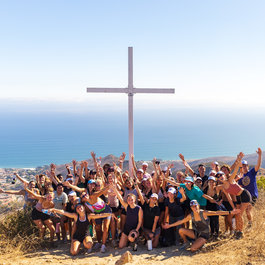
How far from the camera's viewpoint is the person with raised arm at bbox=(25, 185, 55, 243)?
6945 millimetres

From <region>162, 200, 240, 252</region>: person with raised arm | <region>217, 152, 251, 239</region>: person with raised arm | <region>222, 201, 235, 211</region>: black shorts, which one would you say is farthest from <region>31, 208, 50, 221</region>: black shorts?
<region>222, 201, 235, 211</region>: black shorts

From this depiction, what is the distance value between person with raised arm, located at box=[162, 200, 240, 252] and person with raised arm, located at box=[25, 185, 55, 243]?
115 inches

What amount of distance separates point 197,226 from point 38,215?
3.91m

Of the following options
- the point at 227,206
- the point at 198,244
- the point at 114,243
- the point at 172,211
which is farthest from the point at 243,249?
the point at 114,243

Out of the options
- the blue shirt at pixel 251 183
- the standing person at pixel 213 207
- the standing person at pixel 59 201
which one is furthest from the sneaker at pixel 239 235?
the standing person at pixel 59 201

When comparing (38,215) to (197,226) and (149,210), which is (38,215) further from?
(197,226)

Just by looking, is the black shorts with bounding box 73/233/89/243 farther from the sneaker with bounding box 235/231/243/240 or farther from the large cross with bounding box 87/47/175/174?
the large cross with bounding box 87/47/175/174

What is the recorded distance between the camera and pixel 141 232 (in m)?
7.10

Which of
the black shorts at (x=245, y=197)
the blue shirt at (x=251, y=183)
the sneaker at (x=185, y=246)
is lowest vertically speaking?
the sneaker at (x=185, y=246)

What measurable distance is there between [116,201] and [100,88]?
15.1 feet

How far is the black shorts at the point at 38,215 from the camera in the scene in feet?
23.1

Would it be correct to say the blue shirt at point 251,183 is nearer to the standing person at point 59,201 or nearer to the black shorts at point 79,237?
the black shorts at point 79,237

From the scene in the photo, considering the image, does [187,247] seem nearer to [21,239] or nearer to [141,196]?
[141,196]

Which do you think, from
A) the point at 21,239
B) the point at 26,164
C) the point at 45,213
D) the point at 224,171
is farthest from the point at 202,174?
the point at 26,164
